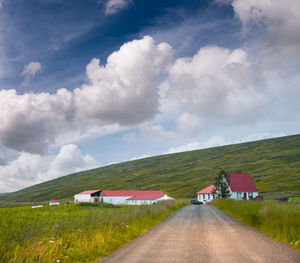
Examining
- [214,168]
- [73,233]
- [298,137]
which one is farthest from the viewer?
[298,137]

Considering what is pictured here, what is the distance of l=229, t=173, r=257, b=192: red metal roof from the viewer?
83.8 metres

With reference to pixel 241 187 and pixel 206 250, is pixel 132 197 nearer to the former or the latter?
pixel 241 187

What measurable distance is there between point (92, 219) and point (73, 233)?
3.28m

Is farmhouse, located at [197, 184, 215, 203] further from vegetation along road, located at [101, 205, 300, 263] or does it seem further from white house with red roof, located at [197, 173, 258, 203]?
vegetation along road, located at [101, 205, 300, 263]

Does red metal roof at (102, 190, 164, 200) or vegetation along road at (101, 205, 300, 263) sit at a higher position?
vegetation along road at (101, 205, 300, 263)

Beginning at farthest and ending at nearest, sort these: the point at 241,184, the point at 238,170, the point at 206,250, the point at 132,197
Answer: the point at 238,170 → the point at 132,197 → the point at 241,184 → the point at 206,250

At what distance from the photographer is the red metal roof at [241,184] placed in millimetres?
83750

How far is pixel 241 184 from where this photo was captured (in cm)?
8544

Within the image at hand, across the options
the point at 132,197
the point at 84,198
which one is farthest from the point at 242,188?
the point at 84,198

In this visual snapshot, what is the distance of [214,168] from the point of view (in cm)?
16775

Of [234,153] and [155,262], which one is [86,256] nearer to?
[155,262]

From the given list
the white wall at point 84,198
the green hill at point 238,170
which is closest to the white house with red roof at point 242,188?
the green hill at point 238,170

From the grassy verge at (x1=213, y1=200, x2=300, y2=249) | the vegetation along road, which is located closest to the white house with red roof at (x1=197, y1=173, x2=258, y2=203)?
the grassy verge at (x1=213, y1=200, x2=300, y2=249)

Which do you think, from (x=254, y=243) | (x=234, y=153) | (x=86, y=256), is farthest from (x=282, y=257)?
(x=234, y=153)
